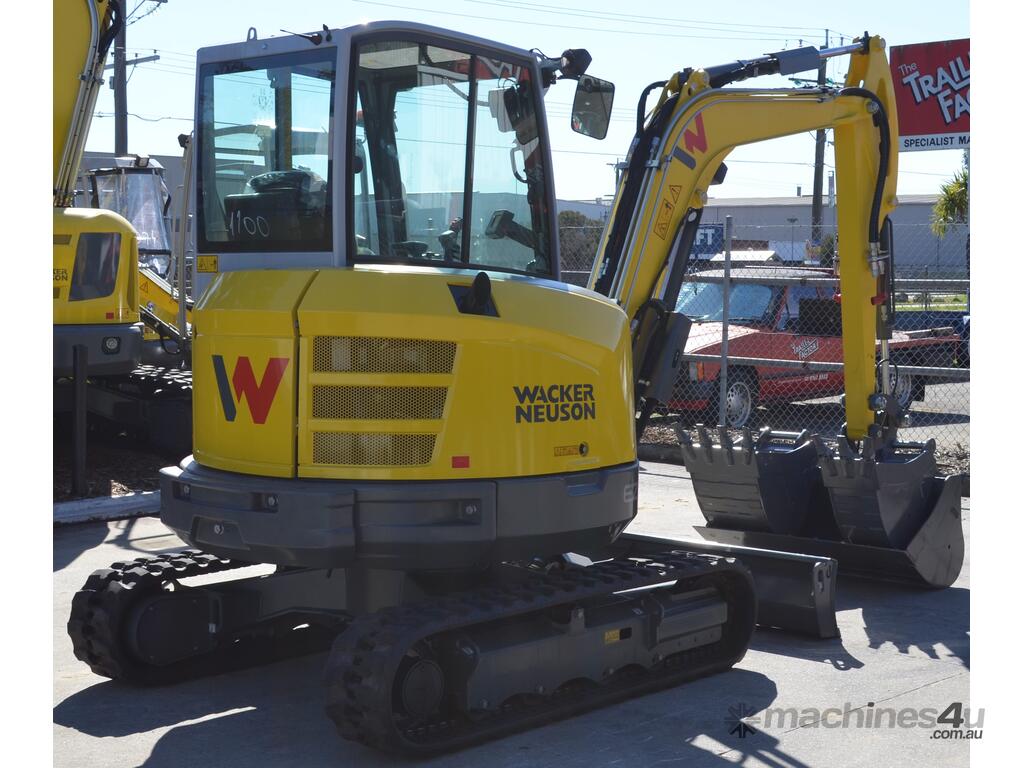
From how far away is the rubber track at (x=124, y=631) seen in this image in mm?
6266

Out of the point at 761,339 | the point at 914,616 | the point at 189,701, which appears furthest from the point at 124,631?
the point at 761,339

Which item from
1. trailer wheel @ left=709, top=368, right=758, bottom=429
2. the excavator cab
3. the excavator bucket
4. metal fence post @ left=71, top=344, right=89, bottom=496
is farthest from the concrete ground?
the excavator cab

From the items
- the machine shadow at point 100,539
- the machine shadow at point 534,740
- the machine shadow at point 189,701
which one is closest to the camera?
the machine shadow at point 534,740

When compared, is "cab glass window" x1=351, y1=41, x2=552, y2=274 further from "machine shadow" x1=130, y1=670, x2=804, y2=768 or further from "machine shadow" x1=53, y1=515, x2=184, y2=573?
"machine shadow" x1=53, y1=515, x2=184, y2=573

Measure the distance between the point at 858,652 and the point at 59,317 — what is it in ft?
27.0

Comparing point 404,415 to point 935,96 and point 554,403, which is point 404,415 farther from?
point 935,96

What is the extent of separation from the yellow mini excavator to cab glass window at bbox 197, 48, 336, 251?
0.05ft

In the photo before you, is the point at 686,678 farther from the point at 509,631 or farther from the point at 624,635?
the point at 509,631

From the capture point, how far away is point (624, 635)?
622cm

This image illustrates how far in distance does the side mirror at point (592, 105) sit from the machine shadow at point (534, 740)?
294cm

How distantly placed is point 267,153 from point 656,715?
3.21 metres

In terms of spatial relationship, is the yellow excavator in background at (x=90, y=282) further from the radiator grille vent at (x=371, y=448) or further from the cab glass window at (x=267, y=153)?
the radiator grille vent at (x=371, y=448)

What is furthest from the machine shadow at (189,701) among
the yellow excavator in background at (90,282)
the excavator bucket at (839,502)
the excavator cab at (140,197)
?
the excavator cab at (140,197)

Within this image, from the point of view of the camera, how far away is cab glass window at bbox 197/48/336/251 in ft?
18.7
